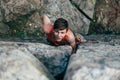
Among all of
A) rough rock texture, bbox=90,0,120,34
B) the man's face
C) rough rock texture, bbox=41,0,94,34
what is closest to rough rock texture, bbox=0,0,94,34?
rough rock texture, bbox=41,0,94,34

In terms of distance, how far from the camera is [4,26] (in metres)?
11.6

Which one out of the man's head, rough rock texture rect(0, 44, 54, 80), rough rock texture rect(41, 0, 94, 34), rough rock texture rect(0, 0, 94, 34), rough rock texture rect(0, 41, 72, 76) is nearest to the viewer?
rough rock texture rect(0, 44, 54, 80)

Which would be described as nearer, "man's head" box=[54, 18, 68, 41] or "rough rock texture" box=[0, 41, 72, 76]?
"rough rock texture" box=[0, 41, 72, 76]

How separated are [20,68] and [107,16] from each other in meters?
9.01

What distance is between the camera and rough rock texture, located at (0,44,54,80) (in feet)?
12.8

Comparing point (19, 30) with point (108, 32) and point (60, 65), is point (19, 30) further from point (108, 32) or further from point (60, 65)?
point (60, 65)

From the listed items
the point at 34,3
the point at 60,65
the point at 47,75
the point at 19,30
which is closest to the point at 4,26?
the point at 19,30

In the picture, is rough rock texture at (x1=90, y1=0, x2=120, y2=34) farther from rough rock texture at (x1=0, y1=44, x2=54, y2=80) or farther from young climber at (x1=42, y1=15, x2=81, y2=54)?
rough rock texture at (x1=0, y1=44, x2=54, y2=80)

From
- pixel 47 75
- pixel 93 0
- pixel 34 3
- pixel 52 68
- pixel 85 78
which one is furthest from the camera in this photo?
pixel 93 0

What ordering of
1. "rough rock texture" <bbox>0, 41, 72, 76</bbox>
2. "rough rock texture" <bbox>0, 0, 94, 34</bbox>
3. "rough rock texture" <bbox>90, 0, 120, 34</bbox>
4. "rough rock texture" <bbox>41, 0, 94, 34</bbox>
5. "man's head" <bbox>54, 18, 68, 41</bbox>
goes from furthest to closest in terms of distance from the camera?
"rough rock texture" <bbox>90, 0, 120, 34</bbox>, "rough rock texture" <bbox>41, 0, 94, 34</bbox>, "rough rock texture" <bbox>0, 0, 94, 34</bbox>, "man's head" <bbox>54, 18, 68, 41</bbox>, "rough rock texture" <bbox>0, 41, 72, 76</bbox>

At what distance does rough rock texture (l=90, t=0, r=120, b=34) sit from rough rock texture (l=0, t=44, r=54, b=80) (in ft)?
28.3

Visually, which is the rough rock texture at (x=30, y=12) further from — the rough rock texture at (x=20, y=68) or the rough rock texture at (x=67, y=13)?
the rough rock texture at (x=20, y=68)

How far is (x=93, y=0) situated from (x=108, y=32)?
151cm

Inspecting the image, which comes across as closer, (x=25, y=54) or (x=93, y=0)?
(x=25, y=54)
